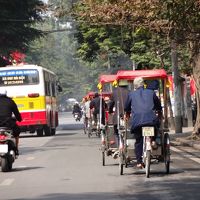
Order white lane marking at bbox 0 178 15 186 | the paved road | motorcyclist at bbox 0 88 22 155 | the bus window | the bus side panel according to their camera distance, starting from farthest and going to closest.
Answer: the bus window < the bus side panel < motorcyclist at bbox 0 88 22 155 < white lane marking at bbox 0 178 15 186 < the paved road

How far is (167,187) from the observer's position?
42.2 ft

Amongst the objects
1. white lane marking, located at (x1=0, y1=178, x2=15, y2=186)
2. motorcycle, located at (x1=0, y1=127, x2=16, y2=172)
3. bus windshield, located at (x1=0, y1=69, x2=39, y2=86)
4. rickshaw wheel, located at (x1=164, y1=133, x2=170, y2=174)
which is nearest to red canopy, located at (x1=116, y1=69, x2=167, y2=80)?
rickshaw wheel, located at (x1=164, y1=133, x2=170, y2=174)

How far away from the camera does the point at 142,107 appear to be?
47.3ft

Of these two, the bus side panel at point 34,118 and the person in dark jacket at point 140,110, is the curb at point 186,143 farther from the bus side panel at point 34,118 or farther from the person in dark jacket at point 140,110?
the bus side panel at point 34,118

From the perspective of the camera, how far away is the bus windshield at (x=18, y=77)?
35719mm

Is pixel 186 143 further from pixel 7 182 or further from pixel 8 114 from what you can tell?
pixel 7 182

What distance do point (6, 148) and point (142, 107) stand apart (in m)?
3.40

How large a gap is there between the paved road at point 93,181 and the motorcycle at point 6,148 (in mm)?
308

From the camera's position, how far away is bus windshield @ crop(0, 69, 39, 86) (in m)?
35.7

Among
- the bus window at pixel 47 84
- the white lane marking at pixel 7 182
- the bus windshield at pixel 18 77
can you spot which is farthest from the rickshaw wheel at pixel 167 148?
the bus window at pixel 47 84

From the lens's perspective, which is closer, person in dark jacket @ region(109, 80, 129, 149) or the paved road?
the paved road

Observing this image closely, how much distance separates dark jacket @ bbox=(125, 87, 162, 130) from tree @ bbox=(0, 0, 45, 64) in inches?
1181

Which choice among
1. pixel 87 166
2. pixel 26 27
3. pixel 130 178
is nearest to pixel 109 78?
pixel 87 166

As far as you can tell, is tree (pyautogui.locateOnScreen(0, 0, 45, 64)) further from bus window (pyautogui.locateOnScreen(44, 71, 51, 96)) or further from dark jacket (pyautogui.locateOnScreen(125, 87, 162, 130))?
dark jacket (pyautogui.locateOnScreen(125, 87, 162, 130))
